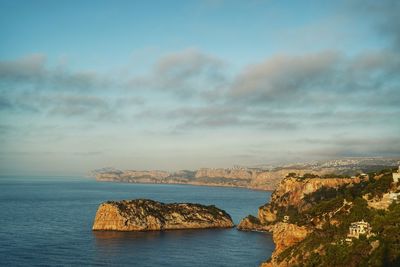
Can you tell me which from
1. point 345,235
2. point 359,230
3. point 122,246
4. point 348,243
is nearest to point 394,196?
point 345,235

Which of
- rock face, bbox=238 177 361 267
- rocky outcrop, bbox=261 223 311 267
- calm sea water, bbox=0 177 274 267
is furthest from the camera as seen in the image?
rock face, bbox=238 177 361 267

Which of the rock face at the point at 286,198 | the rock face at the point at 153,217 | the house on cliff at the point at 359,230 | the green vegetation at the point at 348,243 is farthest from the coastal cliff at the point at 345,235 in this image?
the rock face at the point at 153,217

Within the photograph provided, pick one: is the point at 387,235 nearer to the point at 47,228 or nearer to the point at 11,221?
the point at 47,228

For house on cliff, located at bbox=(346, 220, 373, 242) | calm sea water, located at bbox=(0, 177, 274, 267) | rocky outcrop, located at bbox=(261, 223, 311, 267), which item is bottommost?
calm sea water, located at bbox=(0, 177, 274, 267)

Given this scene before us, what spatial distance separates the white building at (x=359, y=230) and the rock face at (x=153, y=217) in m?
106

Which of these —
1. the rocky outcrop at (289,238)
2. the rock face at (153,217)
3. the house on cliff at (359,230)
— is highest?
the house on cliff at (359,230)

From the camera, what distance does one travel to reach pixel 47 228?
160750 millimetres

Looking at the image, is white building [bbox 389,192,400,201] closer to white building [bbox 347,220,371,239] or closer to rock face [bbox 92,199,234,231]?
white building [bbox 347,220,371,239]

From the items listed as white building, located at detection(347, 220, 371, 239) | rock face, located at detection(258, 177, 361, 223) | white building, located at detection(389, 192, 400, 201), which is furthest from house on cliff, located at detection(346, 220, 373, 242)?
rock face, located at detection(258, 177, 361, 223)

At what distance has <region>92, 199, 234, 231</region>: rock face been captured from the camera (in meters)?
162

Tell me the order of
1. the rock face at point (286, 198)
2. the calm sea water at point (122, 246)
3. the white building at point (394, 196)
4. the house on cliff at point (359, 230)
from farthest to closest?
the rock face at point (286, 198), the calm sea water at point (122, 246), the white building at point (394, 196), the house on cliff at point (359, 230)

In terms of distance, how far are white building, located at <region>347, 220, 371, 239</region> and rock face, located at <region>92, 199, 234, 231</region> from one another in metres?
106

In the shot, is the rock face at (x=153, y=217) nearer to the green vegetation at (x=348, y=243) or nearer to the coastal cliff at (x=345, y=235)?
the coastal cliff at (x=345, y=235)

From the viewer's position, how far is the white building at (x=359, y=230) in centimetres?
6506
